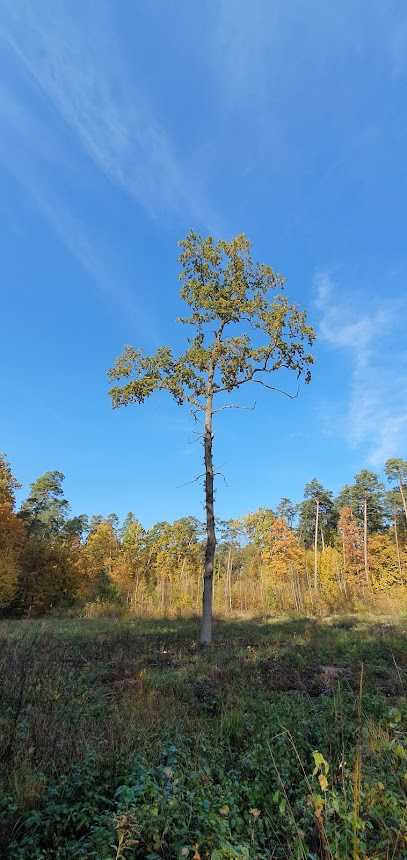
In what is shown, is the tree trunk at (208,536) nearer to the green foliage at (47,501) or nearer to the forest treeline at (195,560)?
the forest treeline at (195,560)

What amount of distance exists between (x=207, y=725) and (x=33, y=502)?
186ft

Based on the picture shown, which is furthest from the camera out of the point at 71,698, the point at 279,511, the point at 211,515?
the point at 279,511

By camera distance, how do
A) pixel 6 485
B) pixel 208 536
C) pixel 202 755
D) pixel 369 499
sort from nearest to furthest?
pixel 202 755 → pixel 208 536 → pixel 6 485 → pixel 369 499

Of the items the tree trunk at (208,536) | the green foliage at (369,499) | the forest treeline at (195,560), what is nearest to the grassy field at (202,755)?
the tree trunk at (208,536)

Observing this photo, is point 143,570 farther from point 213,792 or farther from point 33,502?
point 213,792

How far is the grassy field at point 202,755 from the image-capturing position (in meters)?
2.48

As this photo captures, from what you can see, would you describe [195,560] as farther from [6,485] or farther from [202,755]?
[202,755]

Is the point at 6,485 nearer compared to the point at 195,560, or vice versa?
the point at 6,485

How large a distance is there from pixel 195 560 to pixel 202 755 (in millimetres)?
39468

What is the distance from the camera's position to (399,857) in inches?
89.9

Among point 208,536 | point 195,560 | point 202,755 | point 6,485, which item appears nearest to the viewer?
point 202,755

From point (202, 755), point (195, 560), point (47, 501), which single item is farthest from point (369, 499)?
point (202, 755)

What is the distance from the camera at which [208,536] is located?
13.4 meters

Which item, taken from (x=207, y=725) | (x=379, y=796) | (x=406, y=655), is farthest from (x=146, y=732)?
(x=406, y=655)
